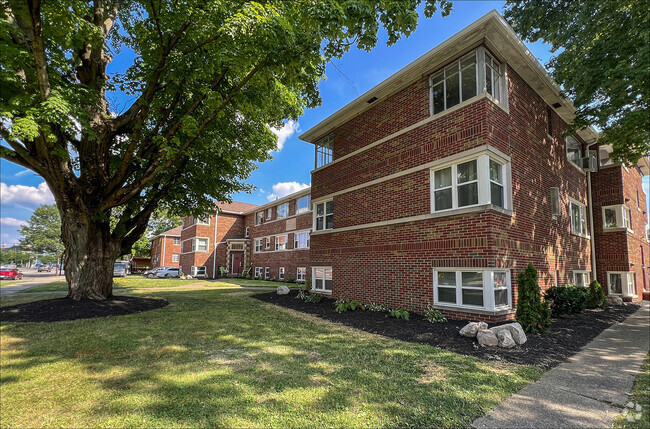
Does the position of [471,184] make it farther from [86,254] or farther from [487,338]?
[86,254]

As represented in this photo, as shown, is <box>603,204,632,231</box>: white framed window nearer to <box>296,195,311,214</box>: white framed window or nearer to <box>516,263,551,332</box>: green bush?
<box>516,263,551,332</box>: green bush

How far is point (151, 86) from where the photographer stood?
800cm

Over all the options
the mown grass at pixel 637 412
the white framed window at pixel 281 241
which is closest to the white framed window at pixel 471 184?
the mown grass at pixel 637 412

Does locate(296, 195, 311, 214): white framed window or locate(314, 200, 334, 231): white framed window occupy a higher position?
locate(296, 195, 311, 214): white framed window

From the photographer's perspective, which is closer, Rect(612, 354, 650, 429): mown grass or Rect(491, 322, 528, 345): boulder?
Rect(612, 354, 650, 429): mown grass

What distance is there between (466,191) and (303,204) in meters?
17.3

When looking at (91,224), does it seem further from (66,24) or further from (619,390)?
(619,390)

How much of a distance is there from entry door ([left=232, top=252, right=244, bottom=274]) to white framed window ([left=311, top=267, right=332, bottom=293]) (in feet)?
65.9

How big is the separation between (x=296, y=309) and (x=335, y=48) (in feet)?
27.8

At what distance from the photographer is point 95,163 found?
31.5 feet

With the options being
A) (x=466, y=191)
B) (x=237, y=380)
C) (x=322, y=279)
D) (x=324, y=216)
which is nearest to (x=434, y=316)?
(x=466, y=191)

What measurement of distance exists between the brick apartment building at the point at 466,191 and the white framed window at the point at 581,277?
0.34ft

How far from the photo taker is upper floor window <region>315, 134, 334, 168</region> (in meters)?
14.0

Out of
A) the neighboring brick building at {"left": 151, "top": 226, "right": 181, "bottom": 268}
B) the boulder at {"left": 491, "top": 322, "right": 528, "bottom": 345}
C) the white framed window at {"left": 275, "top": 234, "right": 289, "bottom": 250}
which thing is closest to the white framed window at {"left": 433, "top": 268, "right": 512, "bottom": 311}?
the boulder at {"left": 491, "top": 322, "right": 528, "bottom": 345}
